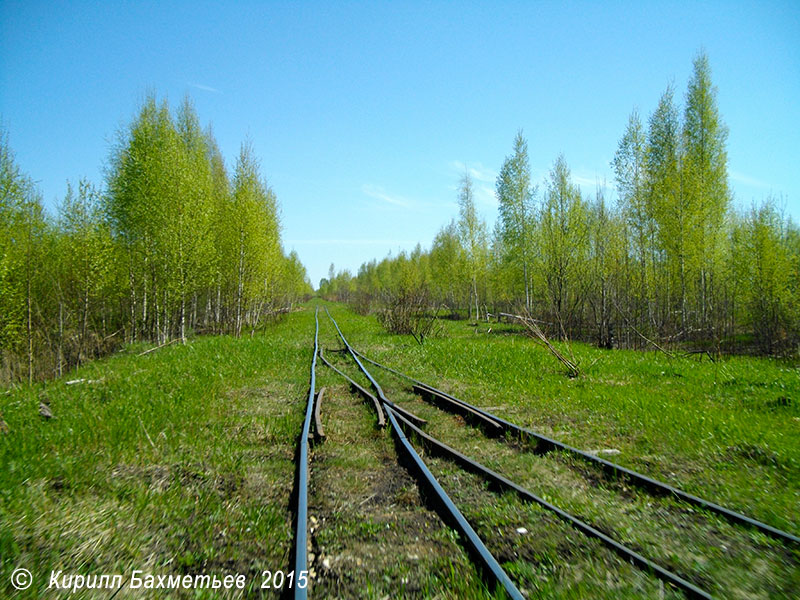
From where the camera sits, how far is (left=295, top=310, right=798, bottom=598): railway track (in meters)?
2.75

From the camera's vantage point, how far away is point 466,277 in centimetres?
3419

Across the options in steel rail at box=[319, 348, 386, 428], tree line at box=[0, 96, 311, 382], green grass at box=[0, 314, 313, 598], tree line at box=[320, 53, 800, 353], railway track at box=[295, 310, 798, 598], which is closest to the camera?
railway track at box=[295, 310, 798, 598]

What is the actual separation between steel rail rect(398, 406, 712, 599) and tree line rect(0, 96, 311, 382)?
12.7 metres

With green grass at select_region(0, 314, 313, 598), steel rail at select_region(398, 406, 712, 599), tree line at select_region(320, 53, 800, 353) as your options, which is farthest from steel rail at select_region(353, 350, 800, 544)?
tree line at select_region(320, 53, 800, 353)

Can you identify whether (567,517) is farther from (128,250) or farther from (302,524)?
(128,250)

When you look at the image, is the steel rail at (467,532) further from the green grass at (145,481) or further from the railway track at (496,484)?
the green grass at (145,481)

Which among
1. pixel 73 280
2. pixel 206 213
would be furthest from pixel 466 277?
pixel 73 280

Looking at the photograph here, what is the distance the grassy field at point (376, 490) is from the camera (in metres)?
2.83

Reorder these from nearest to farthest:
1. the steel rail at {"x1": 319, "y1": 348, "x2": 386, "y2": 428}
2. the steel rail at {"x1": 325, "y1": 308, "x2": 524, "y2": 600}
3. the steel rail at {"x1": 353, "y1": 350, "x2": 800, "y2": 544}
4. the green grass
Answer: the steel rail at {"x1": 325, "y1": 308, "x2": 524, "y2": 600}
the green grass
the steel rail at {"x1": 353, "y1": 350, "x2": 800, "y2": 544}
the steel rail at {"x1": 319, "y1": 348, "x2": 386, "y2": 428}

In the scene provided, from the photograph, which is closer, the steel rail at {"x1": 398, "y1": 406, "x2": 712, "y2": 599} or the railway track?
the steel rail at {"x1": 398, "y1": 406, "x2": 712, "y2": 599}

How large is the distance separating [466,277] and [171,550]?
105 ft

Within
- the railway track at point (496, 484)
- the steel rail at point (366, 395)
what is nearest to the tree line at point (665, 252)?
the steel rail at point (366, 395)

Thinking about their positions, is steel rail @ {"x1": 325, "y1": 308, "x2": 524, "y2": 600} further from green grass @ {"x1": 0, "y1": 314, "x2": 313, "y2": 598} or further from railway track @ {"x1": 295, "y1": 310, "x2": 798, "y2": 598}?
Answer: green grass @ {"x1": 0, "y1": 314, "x2": 313, "y2": 598}

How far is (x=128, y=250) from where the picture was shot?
63.5 feet
